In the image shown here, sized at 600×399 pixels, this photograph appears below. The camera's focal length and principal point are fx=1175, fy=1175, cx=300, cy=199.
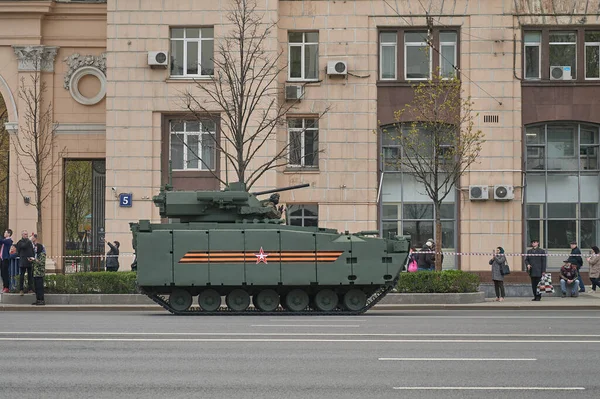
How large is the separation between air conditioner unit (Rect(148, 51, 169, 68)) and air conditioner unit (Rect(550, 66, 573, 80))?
11.9 m

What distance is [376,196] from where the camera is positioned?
36594mm

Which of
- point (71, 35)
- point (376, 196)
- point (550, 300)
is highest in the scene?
point (71, 35)

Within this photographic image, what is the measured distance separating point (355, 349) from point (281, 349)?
962mm

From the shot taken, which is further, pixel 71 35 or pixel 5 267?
pixel 71 35

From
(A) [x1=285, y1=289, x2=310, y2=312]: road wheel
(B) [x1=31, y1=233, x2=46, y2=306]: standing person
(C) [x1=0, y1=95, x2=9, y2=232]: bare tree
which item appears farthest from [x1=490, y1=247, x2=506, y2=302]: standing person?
(C) [x1=0, y1=95, x2=9, y2=232]: bare tree

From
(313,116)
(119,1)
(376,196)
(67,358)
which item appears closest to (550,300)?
(376,196)

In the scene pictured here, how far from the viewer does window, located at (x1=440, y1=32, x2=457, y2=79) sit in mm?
36812

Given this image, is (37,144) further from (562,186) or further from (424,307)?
(562,186)

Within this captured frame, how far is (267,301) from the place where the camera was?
25.3 m

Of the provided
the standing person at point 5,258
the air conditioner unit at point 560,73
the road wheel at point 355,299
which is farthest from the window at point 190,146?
the road wheel at point 355,299

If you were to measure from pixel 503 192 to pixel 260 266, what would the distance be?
13217 millimetres

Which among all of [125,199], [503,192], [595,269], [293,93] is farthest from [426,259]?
[125,199]

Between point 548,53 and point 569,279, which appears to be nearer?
point 569,279

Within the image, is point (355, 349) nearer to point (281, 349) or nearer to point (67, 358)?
point (281, 349)
